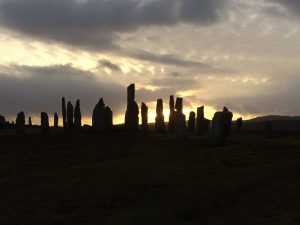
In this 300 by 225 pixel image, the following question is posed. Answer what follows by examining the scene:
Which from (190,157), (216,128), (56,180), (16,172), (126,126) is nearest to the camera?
(56,180)

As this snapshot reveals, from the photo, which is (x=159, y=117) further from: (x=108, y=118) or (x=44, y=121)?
(x=44, y=121)

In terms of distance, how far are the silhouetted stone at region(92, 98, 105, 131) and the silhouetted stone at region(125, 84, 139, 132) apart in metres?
2.50

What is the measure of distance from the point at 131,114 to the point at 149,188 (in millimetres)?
33468

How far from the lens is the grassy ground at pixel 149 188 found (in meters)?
12.7

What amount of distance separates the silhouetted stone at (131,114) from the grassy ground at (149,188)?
2071cm

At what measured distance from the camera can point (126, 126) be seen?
49875mm

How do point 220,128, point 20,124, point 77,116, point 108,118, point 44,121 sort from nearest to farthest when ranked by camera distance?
1. point 220,128
2. point 20,124
3. point 44,121
4. point 108,118
5. point 77,116

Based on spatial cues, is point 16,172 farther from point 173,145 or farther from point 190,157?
point 173,145

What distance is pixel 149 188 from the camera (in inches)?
653

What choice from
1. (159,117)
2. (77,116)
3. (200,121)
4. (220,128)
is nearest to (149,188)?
(220,128)

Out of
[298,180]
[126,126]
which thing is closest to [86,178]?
[298,180]

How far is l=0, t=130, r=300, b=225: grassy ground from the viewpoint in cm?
1273

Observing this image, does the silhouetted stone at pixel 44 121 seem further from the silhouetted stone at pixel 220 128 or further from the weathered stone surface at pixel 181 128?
the silhouetted stone at pixel 220 128

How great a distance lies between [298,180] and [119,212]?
8.58 m
